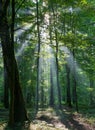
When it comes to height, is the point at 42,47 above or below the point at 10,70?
above

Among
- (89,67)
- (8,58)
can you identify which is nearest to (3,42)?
(8,58)

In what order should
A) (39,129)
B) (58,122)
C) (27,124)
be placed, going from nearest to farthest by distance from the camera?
(39,129)
(27,124)
(58,122)

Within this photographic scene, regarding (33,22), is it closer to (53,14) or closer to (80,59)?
(53,14)

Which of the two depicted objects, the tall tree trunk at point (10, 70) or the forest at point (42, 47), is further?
the forest at point (42, 47)

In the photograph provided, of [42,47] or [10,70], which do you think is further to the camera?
[42,47]

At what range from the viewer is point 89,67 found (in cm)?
2450

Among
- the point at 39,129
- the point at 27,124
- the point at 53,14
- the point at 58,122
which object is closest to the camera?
the point at 39,129

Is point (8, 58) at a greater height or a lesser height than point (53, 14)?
lesser

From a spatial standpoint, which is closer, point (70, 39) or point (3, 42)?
point (3, 42)

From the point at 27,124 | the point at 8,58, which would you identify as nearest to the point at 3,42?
the point at 8,58

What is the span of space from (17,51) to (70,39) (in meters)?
12.2

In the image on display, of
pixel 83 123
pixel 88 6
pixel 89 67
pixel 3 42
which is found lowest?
pixel 83 123

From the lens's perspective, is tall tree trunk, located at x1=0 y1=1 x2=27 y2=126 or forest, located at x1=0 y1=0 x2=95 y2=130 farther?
forest, located at x1=0 y1=0 x2=95 y2=130

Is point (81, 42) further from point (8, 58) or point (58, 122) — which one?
point (8, 58)
